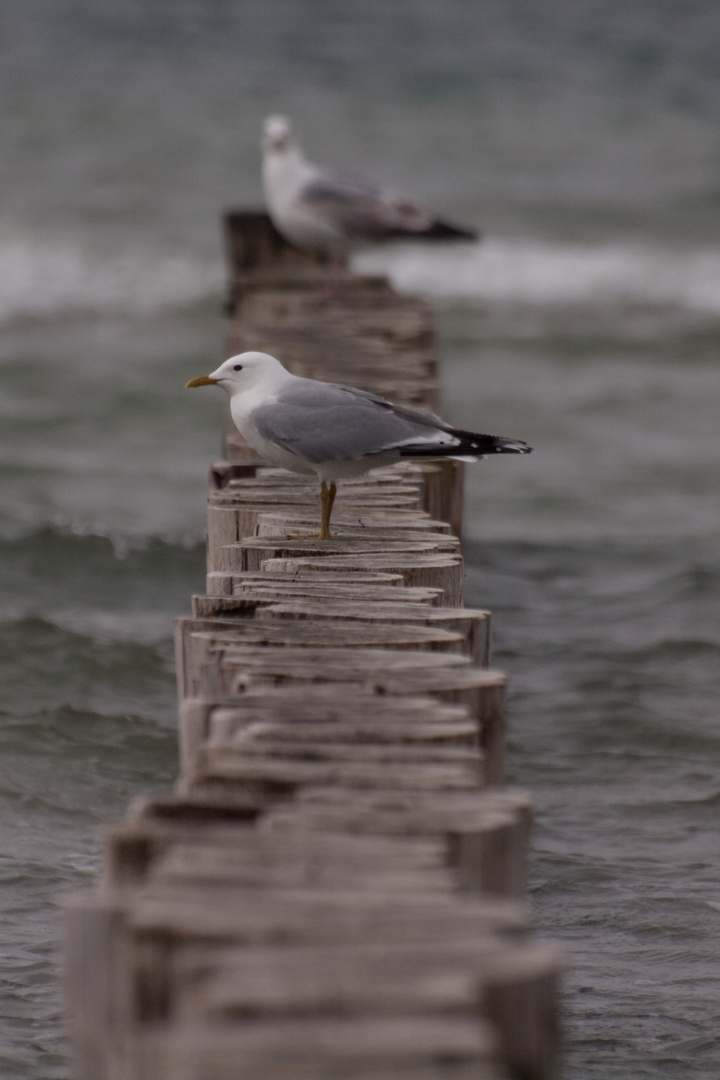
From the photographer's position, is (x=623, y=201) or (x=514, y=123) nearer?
(x=623, y=201)

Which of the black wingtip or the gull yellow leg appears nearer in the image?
the gull yellow leg

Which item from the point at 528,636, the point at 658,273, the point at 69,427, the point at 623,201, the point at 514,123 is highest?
the point at 514,123

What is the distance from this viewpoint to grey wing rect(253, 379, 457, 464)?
12.8 feet

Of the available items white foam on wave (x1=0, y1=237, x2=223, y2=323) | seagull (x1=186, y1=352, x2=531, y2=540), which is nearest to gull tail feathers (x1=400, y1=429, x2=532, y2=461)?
seagull (x1=186, y1=352, x2=531, y2=540)

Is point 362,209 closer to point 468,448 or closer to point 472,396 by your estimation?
point 472,396

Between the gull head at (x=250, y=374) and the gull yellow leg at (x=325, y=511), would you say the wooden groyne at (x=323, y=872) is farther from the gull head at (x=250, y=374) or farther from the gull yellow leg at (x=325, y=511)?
the gull head at (x=250, y=374)

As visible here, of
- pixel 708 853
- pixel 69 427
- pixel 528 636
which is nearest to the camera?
pixel 708 853

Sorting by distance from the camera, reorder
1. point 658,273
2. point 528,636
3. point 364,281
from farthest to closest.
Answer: point 658,273 < point 364,281 < point 528,636

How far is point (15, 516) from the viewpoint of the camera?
8391 mm

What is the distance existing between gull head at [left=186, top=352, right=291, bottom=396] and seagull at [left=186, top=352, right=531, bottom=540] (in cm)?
4

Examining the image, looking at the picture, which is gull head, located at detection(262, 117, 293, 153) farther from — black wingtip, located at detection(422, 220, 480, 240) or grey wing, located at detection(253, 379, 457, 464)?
grey wing, located at detection(253, 379, 457, 464)

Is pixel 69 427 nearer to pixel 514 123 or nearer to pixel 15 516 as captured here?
pixel 15 516

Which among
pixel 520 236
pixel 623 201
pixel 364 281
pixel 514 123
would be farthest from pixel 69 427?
pixel 514 123

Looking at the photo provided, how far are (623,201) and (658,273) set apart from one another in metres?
2.45
